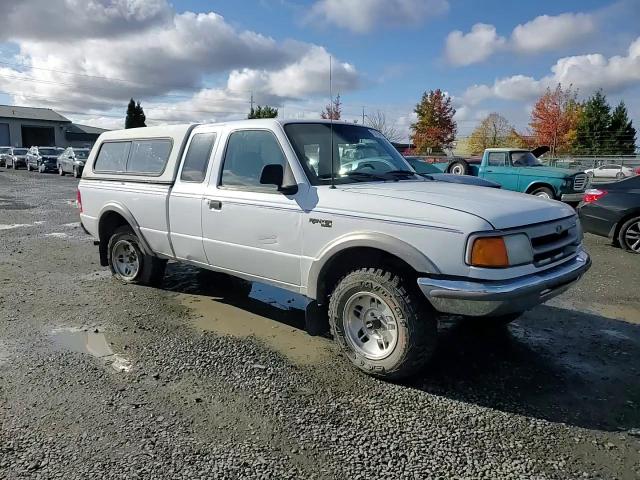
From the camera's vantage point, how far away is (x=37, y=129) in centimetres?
6731

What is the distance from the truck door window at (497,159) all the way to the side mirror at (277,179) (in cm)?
1189

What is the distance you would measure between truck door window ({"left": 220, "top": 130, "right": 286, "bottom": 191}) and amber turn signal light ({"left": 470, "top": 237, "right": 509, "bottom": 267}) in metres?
1.82

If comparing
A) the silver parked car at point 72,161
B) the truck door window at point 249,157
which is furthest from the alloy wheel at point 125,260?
the silver parked car at point 72,161

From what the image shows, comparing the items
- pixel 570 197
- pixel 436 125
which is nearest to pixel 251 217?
pixel 570 197

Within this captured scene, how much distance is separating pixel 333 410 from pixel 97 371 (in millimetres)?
1920

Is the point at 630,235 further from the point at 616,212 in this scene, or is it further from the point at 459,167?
the point at 459,167

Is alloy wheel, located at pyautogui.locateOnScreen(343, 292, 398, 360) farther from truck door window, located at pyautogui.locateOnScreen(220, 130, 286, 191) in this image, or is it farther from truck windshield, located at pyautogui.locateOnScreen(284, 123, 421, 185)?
truck door window, located at pyautogui.locateOnScreen(220, 130, 286, 191)

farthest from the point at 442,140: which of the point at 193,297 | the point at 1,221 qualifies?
the point at 193,297

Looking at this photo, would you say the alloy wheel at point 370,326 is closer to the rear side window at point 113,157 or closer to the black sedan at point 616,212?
the rear side window at point 113,157

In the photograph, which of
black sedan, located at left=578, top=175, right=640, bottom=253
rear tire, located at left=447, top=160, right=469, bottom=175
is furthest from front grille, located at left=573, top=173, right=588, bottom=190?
black sedan, located at left=578, top=175, right=640, bottom=253

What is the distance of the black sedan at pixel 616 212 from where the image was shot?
8.76 metres

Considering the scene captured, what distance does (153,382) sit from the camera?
375 cm

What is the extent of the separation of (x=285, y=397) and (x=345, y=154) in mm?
2240

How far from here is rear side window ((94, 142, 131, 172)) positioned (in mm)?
6176
